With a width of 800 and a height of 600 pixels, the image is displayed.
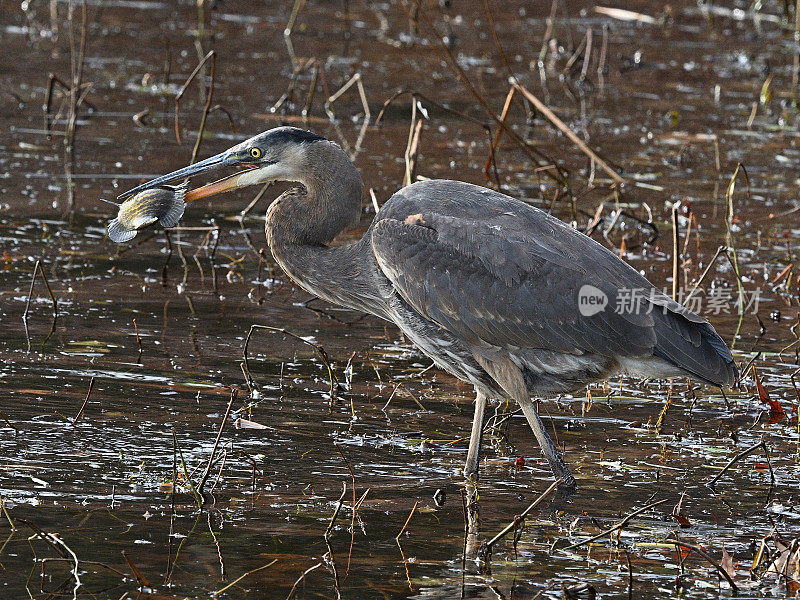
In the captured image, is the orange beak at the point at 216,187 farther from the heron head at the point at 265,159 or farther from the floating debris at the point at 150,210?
the floating debris at the point at 150,210

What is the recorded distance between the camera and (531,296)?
613 centimetres

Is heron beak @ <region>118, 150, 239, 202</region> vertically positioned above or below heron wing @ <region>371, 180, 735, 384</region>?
above

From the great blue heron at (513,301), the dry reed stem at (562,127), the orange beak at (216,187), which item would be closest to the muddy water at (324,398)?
the dry reed stem at (562,127)

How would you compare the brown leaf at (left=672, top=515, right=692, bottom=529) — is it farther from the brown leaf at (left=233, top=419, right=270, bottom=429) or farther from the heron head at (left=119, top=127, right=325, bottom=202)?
the heron head at (left=119, top=127, right=325, bottom=202)

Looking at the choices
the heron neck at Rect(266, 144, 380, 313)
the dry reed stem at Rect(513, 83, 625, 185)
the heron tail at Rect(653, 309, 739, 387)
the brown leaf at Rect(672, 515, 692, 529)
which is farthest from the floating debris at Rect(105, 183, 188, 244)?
the dry reed stem at Rect(513, 83, 625, 185)

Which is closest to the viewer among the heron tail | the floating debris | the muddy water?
the muddy water

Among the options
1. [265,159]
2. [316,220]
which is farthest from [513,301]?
[265,159]

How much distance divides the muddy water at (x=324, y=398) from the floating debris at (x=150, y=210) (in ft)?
3.08

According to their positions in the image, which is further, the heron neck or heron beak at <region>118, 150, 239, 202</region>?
the heron neck

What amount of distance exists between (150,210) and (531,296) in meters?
1.96

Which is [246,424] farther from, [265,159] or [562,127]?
[562,127]

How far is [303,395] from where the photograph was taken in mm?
7098

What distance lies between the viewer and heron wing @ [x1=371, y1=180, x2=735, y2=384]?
239 inches

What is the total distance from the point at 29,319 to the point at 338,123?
250 inches
